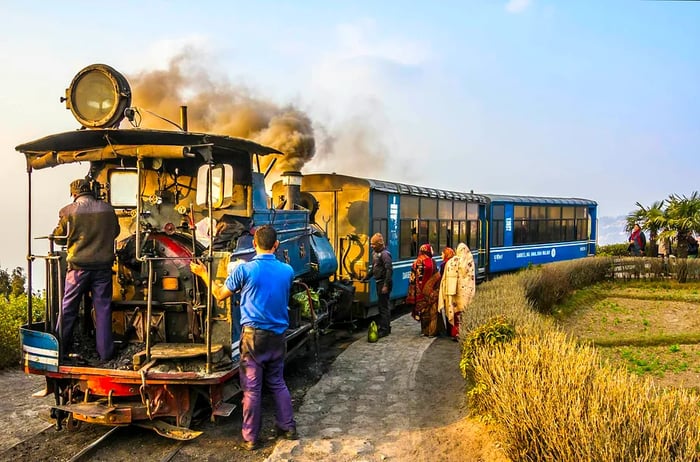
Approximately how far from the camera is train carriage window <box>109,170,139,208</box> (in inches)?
266

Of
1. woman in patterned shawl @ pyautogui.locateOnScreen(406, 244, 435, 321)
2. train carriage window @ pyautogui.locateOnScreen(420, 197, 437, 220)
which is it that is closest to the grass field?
woman in patterned shawl @ pyautogui.locateOnScreen(406, 244, 435, 321)

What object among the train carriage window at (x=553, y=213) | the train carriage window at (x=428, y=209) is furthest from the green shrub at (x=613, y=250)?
the train carriage window at (x=428, y=209)

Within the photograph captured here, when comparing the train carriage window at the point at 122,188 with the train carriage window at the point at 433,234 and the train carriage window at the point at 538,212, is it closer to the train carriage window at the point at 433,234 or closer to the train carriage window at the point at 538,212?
the train carriage window at the point at 433,234

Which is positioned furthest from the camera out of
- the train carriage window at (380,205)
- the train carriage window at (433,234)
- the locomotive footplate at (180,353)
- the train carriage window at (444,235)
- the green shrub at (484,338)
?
the train carriage window at (444,235)

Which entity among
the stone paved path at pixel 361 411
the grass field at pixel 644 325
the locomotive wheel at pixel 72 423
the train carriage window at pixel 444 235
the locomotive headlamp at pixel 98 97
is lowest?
the grass field at pixel 644 325

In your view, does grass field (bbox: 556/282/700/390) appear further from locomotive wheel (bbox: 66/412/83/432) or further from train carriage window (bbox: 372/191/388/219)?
locomotive wheel (bbox: 66/412/83/432)

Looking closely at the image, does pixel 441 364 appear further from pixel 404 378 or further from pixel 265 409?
pixel 265 409

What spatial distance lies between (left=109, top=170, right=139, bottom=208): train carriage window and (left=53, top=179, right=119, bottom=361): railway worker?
761 mm

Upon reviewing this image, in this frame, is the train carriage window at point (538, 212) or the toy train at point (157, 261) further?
the train carriage window at point (538, 212)

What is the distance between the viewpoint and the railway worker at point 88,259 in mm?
5824

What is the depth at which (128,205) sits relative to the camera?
22.2 ft

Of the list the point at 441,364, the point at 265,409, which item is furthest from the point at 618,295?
the point at 265,409

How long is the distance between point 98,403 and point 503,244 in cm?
1638

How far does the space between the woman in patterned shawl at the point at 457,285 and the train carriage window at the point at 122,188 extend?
5.67 m
